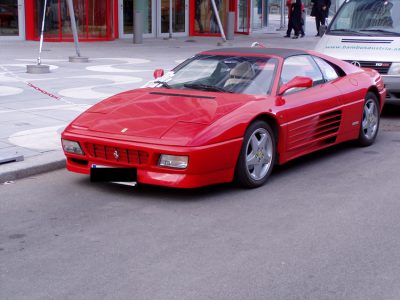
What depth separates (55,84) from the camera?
1309 cm

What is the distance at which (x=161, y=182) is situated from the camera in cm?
618

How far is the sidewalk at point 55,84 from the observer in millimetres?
7914

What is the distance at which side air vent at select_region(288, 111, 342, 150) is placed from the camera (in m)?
7.25

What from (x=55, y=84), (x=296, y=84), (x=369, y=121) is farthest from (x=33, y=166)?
(x=55, y=84)

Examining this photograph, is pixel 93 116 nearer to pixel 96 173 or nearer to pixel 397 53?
pixel 96 173

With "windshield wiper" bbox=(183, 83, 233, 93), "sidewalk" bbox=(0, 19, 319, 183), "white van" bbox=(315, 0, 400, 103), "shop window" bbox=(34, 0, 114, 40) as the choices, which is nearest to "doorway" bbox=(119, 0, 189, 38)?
"shop window" bbox=(34, 0, 114, 40)

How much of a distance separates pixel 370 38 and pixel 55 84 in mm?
5804

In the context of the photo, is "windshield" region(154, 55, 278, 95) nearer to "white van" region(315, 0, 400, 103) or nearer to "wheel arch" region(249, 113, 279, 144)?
"wheel arch" region(249, 113, 279, 144)

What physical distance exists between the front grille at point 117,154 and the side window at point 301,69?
6.54 ft

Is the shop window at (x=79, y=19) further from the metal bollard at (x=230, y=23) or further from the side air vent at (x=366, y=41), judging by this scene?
the side air vent at (x=366, y=41)

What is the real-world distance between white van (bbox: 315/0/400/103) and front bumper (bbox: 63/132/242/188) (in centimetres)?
504

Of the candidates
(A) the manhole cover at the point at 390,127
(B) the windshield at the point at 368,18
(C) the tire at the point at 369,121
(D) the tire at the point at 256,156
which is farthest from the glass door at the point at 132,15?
(D) the tire at the point at 256,156

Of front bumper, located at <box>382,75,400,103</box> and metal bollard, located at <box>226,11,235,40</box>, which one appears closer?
front bumper, located at <box>382,75,400,103</box>

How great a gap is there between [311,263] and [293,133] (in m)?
2.59
